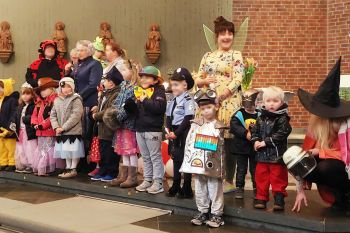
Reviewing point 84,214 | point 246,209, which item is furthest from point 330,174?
point 84,214

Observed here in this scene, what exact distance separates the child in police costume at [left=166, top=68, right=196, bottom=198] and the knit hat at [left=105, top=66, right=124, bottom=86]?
1.11 meters

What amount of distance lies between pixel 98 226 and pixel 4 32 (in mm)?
7570

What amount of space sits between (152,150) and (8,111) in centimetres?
318

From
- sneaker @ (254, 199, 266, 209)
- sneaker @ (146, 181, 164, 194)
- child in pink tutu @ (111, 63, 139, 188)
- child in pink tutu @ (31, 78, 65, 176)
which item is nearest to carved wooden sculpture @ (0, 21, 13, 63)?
child in pink tutu @ (31, 78, 65, 176)

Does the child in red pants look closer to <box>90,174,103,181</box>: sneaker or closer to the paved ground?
the paved ground

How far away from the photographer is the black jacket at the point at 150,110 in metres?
5.25

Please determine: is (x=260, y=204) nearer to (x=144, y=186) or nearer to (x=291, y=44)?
(x=144, y=186)

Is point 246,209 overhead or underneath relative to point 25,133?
underneath

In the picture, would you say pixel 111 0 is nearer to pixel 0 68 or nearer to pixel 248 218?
pixel 0 68

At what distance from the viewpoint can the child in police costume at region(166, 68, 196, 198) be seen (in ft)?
16.5

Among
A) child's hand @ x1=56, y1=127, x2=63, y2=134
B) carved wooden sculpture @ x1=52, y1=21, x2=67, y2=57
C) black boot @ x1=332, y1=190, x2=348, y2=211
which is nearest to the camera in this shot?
black boot @ x1=332, y1=190, x2=348, y2=211

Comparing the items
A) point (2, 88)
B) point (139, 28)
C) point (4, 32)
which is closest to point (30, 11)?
point (4, 32)

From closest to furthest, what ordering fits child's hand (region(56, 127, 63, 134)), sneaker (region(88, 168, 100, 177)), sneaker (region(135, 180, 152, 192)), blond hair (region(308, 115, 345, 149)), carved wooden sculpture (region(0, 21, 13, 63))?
blond hair (region(308, 115, 345, 149)), sneaker (region(135, 180, 152, 192)), child's hand (region(56, 127, 63, 134)), sneaker (region(88, 168, 100, 177)), carved wooden sculpture (region(0, 21, 13, 63))

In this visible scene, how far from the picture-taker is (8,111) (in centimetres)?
752
